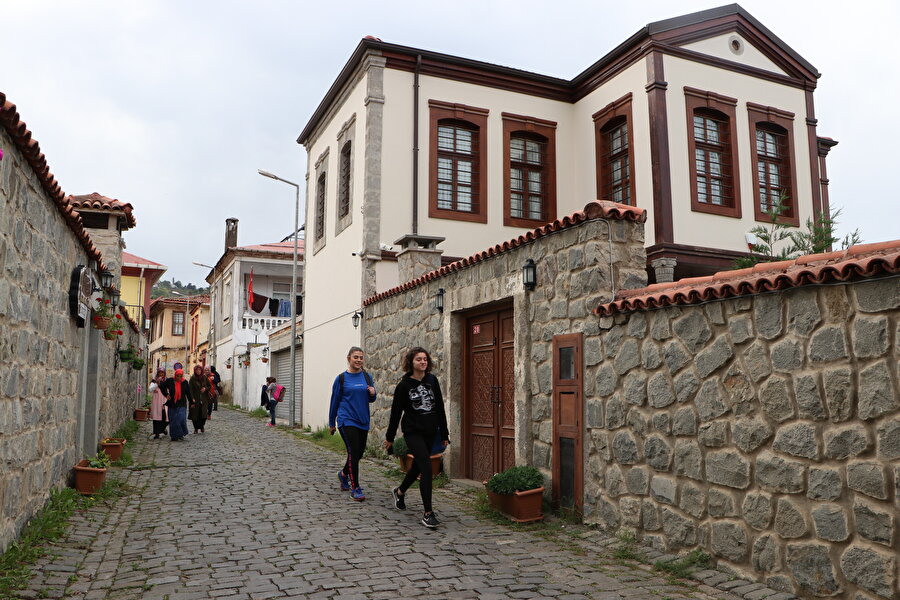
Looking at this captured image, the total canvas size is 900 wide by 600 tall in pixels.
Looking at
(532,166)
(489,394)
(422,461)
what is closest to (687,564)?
(422,461)

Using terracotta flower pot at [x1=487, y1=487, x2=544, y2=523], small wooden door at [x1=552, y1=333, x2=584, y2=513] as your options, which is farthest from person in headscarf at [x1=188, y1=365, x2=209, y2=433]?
small wooden door at [x1=552, y1=333, x2=584, y2=513]

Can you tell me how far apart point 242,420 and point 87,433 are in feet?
39.6

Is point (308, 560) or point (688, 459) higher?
point (688, 459)

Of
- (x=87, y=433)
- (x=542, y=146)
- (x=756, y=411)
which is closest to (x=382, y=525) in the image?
(x=756, y=411)

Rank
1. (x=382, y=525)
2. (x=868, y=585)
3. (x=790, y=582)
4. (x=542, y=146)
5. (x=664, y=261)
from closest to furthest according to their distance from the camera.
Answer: (x=868, y=585)
(x=790, y=582)
(x=382, y=525)
(x=664, y=261)
(x=542, y=146)

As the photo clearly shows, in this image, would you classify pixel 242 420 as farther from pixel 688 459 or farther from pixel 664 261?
pixel 688 459

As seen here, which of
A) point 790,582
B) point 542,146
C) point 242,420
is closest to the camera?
point 790,582

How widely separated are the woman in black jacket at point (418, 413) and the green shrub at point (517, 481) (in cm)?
69

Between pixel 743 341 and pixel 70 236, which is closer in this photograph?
pixel 743 341

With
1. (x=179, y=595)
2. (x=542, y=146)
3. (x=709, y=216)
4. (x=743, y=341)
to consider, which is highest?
(x=542, y=146)

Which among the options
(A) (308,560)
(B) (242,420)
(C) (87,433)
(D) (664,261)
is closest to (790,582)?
(A) (308,560)

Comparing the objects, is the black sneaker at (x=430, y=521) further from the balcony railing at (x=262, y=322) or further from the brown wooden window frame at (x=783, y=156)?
the balcony railing at (x=262, y=322)

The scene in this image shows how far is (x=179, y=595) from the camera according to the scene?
468 cm

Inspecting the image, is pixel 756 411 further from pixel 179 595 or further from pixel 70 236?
pixel 70 236
